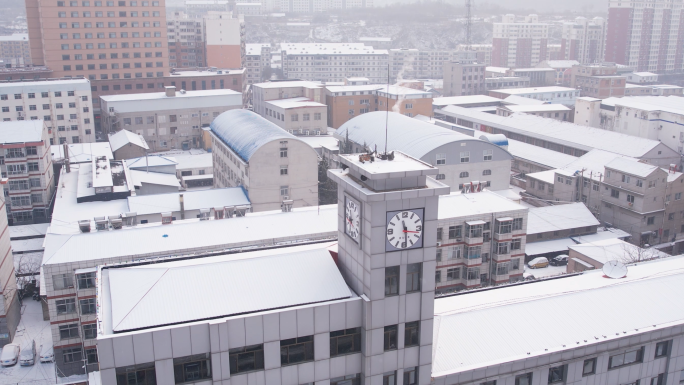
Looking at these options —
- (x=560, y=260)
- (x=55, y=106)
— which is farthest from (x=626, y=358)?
(x=55, y=106)

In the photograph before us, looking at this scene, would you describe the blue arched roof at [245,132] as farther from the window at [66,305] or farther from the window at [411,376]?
the window at [411,376]

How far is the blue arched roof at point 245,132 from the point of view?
129 feet

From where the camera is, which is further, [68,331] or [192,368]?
[68,331]

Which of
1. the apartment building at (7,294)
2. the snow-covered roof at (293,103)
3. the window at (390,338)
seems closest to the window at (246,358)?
the window at (390,338)

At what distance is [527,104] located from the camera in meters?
82.9

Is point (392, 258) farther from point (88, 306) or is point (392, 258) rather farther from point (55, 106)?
point (55, 106)

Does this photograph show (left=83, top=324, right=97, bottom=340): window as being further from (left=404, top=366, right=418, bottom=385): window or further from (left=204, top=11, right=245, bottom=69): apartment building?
(left=204, top=11, right=245, bottom=69): apartment building

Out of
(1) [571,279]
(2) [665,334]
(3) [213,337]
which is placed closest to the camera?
(3) [213,337]

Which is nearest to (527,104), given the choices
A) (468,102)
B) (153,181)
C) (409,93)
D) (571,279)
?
(468,102)

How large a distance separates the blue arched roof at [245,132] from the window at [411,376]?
82.6 feet

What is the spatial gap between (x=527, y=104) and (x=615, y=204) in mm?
43294

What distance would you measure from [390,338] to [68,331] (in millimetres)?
15442

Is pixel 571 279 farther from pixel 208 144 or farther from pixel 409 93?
pixel 409 93

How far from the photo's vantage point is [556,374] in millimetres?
16844
